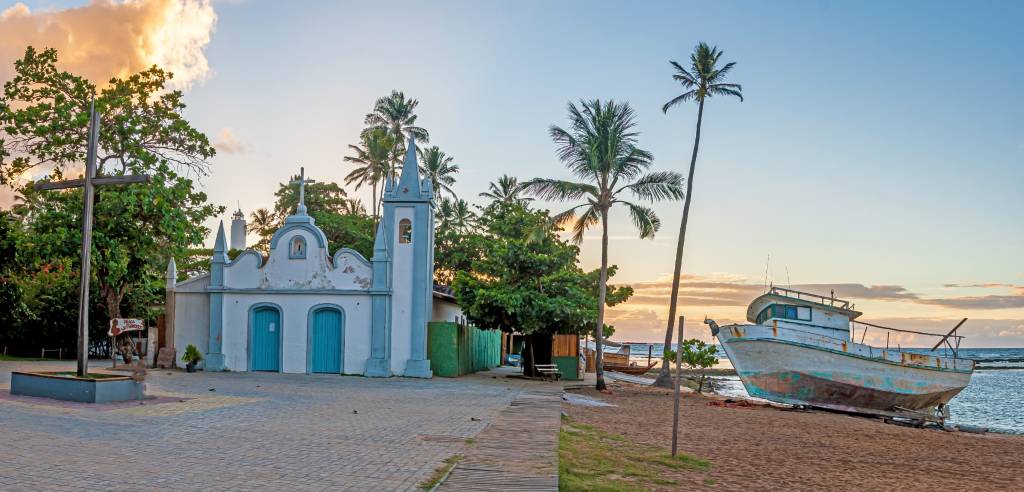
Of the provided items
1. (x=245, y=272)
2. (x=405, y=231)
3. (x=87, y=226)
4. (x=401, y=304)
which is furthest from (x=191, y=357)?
(x=87, y=226)

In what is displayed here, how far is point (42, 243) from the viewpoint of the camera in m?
23.0

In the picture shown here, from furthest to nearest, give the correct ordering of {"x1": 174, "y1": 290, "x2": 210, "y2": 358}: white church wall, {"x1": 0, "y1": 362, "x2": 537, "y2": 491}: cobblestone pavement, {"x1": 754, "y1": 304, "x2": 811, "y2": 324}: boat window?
{"x1": 754, "y1": 304, "x2": 811, "y2": 324}: boat window, {"x1": 174, "y1": 290, "x2": 210, "y2": 358}: white church wall, {"x1": 0, "y1": 362, "x2": 537, "y2": 491}: cobblestone pavement

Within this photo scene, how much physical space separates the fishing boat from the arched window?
10.4 meters

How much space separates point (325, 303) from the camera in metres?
26.3

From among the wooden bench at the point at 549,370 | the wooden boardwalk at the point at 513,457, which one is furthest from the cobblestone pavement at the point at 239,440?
the wooden bench at the point at 549,370

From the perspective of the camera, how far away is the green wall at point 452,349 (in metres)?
26.7

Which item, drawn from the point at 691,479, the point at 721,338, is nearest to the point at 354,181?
the point at 721,338

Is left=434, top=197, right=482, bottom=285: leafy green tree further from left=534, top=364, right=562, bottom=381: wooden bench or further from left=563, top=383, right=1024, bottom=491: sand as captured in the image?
left=563, top=383, right=1024, bottom=491: sand

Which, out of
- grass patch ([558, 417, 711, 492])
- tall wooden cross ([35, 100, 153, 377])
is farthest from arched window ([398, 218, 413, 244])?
grass patch ([558, 417, 711, 492])

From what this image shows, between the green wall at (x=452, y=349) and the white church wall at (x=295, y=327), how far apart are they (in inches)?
83.6

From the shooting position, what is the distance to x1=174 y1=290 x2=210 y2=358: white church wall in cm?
2705

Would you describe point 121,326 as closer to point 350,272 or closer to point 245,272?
point 245,272

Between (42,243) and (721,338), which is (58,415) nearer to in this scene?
(42,243)

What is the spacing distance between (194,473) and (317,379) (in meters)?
15.6
